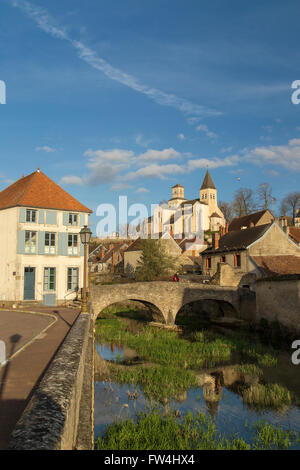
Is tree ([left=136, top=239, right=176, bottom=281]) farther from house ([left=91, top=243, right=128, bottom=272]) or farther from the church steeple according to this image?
the church steeple

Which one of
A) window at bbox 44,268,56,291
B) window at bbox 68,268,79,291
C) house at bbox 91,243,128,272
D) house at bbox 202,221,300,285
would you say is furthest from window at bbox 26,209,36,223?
house at bbox 91,243,128,272

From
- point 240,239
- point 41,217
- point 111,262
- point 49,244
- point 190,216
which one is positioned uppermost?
point 190,216

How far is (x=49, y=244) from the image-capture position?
23484 millimetres

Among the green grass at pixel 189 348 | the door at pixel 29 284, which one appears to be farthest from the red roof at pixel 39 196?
the green grass at pixel 189 348

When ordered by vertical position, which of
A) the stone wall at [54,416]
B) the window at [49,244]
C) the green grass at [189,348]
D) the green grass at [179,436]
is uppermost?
the window at [49,244]

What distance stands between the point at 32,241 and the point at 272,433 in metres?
18.6

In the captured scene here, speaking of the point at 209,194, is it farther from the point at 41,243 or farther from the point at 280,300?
the point at 41,243

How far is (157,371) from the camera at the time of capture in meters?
13.1

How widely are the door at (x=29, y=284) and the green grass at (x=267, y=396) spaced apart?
15347 millimetres

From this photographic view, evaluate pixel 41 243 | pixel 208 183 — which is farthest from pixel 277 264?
pixel 208 183

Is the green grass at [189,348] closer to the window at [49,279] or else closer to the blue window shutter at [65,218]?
the window at [49,279]

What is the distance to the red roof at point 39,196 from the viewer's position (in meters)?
23.5

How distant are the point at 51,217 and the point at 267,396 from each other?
17.7 metres
